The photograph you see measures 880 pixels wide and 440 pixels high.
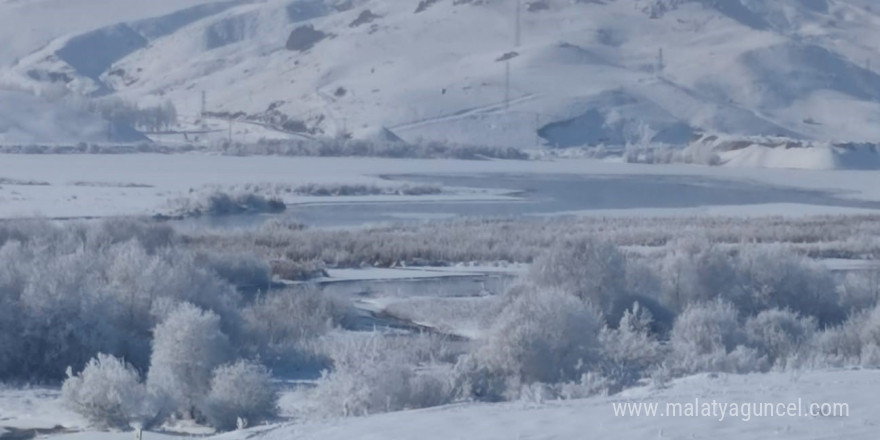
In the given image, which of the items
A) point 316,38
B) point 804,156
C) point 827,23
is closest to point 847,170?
point 804,156

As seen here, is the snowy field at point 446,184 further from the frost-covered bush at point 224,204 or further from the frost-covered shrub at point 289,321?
the frost-covered shrub at point 289,321

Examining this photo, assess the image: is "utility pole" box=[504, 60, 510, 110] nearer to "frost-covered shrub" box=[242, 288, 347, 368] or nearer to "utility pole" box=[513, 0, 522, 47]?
"utility pole" box=[513, 0, 522, 47]

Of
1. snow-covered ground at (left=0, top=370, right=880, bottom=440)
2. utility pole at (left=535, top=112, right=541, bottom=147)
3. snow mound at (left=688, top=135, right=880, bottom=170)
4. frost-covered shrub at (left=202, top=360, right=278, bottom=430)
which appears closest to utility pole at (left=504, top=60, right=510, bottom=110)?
utility pole at (left=535, top=112, right=541, bottom=147)

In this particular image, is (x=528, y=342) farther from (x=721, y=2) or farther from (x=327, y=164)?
(x=721, y=2)

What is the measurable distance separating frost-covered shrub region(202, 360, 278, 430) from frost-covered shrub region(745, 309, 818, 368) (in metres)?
5.67

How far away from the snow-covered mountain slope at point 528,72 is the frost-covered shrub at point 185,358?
79701mm

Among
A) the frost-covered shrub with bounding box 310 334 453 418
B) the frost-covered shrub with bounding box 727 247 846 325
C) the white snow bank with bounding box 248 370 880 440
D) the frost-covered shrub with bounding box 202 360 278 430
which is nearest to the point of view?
the white snow bank with bounding box 248 370 880 440

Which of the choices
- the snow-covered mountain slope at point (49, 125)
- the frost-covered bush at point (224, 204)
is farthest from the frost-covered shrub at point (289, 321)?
the snow-covered mountain slope at point (49, 125)

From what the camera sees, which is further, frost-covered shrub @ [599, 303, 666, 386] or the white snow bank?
frost-covered shrub @ [599, 303, 666, 386]

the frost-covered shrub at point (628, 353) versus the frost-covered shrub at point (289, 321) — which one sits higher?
the frost-covered shrub at point (628, 353)

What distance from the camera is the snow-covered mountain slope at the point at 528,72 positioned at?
107812 mm

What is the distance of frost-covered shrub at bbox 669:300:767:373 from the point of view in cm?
1482

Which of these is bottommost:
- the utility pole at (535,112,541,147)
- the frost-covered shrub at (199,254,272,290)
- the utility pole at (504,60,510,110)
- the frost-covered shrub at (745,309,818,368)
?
the utility pole at (535,112,541,147)

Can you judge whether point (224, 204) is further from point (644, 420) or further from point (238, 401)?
point (644, 420)
